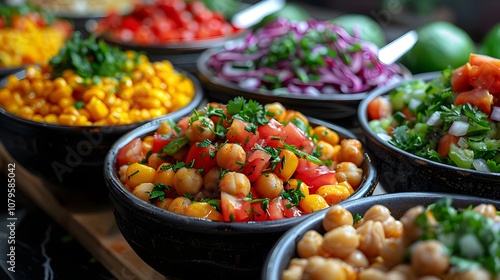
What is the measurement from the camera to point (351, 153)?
193 centimetres

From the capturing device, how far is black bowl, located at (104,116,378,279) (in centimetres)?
151

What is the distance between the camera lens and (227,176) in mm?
1604

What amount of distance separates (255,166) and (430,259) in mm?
666

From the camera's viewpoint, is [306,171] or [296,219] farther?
[306,171]

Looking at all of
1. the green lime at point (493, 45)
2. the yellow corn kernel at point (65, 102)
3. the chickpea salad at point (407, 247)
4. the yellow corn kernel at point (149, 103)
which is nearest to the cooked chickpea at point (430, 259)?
the chickpea salad at point (407, 247)

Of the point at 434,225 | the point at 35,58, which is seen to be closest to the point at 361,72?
the point at 434,225

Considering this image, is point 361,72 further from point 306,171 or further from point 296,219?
point 296,219

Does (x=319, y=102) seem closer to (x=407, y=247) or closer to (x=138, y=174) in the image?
(x=138, y=174)

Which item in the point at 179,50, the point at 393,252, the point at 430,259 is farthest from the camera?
the point at 179,50

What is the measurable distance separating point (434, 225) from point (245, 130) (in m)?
0.70

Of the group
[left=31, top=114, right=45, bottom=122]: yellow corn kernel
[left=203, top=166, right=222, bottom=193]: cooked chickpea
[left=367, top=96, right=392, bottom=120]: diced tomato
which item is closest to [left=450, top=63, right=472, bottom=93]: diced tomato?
[left=367, top=96, right=392, bottom=120]: diced tomato

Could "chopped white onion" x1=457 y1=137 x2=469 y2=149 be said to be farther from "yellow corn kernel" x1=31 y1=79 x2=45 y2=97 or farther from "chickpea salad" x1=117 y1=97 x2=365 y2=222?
"yellow corn kernel" x1=31 y1=79 x2=45 y2=97

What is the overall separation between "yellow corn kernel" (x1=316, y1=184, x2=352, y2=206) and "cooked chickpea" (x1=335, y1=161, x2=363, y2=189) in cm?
10
